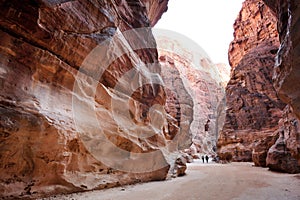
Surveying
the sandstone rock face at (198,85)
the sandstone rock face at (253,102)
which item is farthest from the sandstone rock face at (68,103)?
the sandstone rock face at (198,85)

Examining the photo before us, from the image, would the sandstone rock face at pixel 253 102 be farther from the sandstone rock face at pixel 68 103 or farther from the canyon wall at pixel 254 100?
the sandstone rock face at pixel 68 103

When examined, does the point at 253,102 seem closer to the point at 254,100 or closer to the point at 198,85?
the point at 254,100

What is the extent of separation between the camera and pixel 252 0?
34.4 meters

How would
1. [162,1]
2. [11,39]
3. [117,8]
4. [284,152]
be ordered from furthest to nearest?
[162,1]
[284,152]
[117,8]
[11,39]

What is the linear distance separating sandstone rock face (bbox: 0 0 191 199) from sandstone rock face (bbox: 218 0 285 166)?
63.1ft

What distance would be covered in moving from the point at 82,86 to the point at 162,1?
51.4 ft

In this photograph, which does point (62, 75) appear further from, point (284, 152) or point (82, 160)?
point (284, 152)

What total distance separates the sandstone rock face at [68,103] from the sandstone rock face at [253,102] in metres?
19.2

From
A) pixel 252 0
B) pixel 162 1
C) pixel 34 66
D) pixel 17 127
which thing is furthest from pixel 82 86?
pixel 252 0

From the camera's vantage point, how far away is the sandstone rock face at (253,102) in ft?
74.1

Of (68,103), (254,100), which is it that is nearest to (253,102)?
(254,100)

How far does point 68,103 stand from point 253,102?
26.8 metres

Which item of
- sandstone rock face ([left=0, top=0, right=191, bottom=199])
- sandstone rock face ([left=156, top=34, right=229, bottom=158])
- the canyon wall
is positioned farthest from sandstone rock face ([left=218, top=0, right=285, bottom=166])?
sandstone rock face ([left=0, top=0, right=191, bottom=199])

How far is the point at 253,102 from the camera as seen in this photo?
82.6ft
